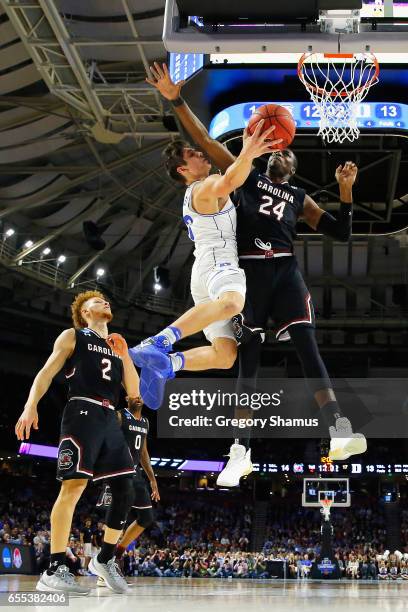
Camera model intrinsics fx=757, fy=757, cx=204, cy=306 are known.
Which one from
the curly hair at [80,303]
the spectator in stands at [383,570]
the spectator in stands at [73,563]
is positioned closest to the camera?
the curly hair at [80,303]

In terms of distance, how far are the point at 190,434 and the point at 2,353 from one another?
850cm

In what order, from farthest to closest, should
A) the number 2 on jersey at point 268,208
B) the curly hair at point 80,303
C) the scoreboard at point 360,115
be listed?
the scoreboard at point 360,115
the curly hair at point 80,303
the number 2 on jersey at point 268,208

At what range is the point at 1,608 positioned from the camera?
191 inches

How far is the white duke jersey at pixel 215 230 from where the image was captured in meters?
6.41

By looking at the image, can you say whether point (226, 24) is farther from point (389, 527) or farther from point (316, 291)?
point (389, 527)

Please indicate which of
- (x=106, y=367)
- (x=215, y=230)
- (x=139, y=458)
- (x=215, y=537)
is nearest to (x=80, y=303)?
(x=106, y=367)

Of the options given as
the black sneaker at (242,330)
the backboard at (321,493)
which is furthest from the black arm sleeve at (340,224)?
the backboard at (321,493)

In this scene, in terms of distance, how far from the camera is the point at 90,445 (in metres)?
6.60

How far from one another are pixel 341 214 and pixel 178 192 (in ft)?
49.0

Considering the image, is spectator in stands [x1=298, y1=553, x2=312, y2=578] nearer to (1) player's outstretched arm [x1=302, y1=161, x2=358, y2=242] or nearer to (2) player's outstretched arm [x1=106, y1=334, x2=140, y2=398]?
(2) player's outstretched arm [x1=106, y1=334, x2=140, y2=398]

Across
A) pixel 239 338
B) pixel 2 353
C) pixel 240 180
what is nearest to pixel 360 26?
pixel 240 180

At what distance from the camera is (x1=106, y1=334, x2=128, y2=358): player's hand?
6618 millimetres

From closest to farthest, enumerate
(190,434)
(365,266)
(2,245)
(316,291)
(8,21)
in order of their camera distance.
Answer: (8,21), (2,245), (365,266), (316,291), (190,434)

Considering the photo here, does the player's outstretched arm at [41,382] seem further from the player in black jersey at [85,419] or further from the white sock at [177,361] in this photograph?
the white sock at [177,361]
